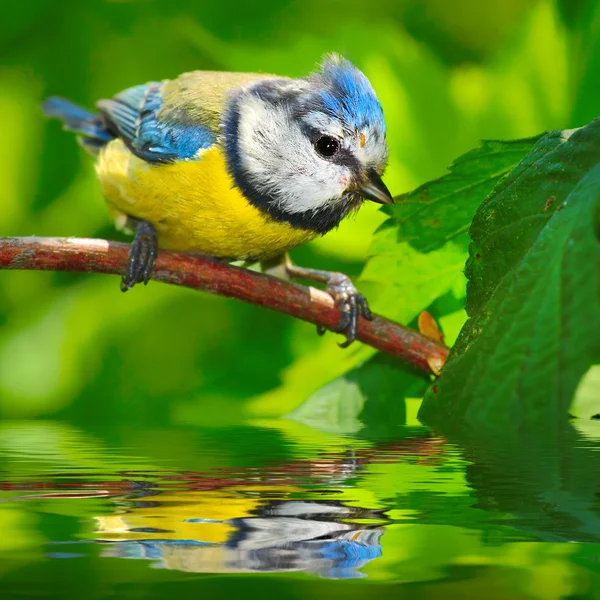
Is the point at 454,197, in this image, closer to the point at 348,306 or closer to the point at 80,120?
the point at 348,306

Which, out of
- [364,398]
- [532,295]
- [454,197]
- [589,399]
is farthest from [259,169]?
[532,295]

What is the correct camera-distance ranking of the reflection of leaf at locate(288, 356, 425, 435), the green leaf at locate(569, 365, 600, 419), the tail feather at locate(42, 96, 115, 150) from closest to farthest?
the green leaf at locate(569, 365, 600, 419) → the reflection of leaf at locate(288, 356, 425, 435) → the tail feather at locate(42, 96, 115, 150)

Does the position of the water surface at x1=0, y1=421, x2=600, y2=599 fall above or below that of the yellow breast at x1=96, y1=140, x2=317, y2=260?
below

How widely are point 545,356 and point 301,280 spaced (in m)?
1.33

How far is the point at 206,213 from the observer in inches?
58.9

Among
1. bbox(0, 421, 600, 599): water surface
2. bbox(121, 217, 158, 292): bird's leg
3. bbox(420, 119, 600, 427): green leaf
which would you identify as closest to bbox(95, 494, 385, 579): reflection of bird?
bbox(0, 421, 600, 599): water surface

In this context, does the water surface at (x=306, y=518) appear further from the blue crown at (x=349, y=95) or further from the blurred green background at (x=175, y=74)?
the blue crown at (x=349, y=95)

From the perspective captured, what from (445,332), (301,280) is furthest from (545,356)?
(301,280)

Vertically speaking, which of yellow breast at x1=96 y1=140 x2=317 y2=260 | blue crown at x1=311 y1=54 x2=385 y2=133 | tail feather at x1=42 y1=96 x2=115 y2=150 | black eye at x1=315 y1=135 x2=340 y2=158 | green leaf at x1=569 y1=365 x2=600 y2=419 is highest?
tail feather at x1=42 y1=96 x2=115 y2=150

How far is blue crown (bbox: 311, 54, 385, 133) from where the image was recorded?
145 cm

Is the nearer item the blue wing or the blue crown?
the blue crown

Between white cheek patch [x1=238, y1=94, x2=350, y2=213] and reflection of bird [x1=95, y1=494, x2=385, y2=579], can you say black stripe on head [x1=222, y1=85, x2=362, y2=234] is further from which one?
reflection of bird [x1=95, y1=494, x2=385, y2=579]

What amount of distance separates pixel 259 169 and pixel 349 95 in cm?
21

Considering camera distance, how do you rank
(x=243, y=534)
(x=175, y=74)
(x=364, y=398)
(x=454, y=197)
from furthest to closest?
(x=175, y=74), (x=364, y=398), (x=454, y=197), (x=243, y=534)
